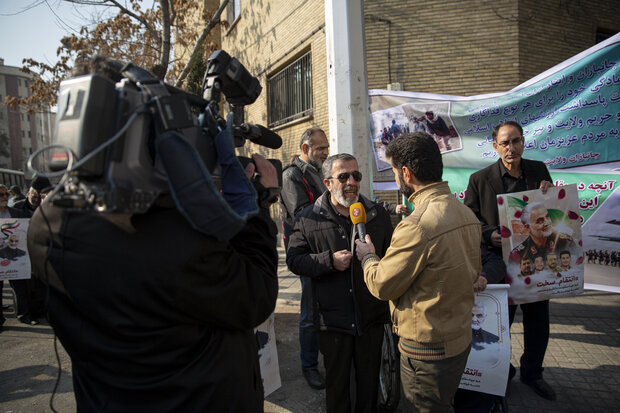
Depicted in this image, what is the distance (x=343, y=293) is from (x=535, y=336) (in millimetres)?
1809

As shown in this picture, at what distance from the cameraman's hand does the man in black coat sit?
0.29 meters

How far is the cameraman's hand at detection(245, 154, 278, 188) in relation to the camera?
4.50 ft

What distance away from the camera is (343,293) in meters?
2.54

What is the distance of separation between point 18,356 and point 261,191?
483 centimetres

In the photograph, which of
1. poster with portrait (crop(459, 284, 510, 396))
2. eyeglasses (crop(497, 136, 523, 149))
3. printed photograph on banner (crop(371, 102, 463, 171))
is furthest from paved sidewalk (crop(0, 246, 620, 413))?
printed photograph on banner (crop(371, 102, 463, 171))

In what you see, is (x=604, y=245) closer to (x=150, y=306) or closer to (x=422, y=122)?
(x=422, y=122)

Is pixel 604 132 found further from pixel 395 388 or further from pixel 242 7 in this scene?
pixel 242 7

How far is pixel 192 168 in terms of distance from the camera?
100 centimetres

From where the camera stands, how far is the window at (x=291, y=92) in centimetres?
980

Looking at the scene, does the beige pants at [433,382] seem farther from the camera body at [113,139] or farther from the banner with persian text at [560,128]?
the banner with persian text at [560,128]

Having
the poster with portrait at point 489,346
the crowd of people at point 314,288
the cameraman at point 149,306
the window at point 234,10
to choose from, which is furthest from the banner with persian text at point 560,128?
the window at point 234,10

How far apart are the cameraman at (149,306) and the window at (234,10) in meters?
13.7

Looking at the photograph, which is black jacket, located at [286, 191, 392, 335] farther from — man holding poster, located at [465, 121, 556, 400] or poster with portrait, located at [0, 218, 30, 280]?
poster with portrait, located at [0, 218, 30, 280]

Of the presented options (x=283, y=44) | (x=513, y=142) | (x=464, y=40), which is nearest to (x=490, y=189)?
(x=513, y=142)
